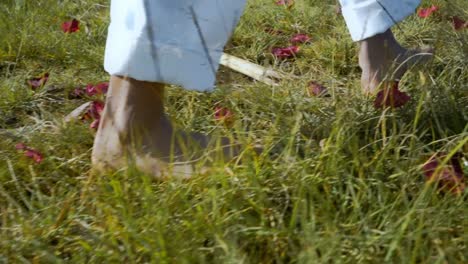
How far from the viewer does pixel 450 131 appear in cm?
155

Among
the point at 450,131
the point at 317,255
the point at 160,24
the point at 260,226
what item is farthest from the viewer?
the point at 450,131

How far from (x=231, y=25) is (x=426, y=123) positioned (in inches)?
18.9

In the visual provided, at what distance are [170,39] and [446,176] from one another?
1.94 feet

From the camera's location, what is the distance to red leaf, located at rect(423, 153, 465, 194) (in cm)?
123

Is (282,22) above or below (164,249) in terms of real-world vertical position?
above

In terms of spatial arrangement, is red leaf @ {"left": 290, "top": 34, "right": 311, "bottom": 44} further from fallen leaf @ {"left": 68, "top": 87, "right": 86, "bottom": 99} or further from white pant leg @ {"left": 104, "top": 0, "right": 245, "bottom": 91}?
white pant leg @ {"left": 104, "top": 0, "right": 245, "bottom": 91}

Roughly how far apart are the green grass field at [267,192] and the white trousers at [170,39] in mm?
87

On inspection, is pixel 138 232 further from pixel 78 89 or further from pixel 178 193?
pixel 78 89

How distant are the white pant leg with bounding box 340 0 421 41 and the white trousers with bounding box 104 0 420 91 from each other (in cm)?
53

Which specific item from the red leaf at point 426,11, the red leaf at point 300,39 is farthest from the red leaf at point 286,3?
the red leaf at point 426,11

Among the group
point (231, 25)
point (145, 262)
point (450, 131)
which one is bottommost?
point (145, 262)

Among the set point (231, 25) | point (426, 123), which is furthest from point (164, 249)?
point (426, 123)

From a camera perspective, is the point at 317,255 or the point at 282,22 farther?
the point at 282,22

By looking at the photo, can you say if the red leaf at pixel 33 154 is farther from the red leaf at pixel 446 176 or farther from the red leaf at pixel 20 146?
the red leaf at pixel 446 176
